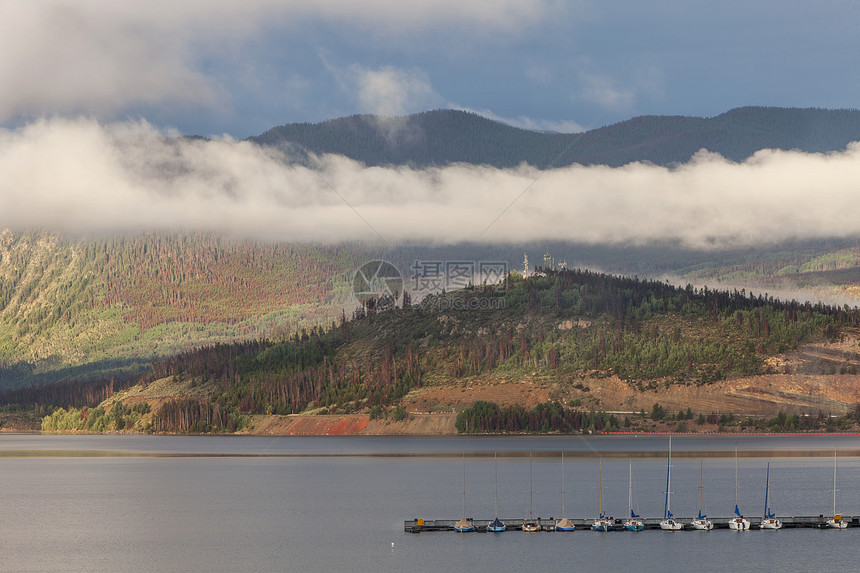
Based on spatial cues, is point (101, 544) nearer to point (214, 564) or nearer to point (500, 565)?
point (214, 564)

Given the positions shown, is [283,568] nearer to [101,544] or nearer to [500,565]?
[500,565]

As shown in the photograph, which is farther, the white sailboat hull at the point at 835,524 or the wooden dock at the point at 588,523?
the white sailboat hull at the point at 835,524

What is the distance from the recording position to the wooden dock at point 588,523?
177 metres

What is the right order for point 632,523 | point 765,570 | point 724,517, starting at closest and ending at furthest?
1. point 765,570
2. point 632,523
3. point 724,517

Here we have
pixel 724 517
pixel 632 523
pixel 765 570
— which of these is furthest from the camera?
pixel 724 517

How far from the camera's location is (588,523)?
180125 millimetres

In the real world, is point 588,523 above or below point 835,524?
below

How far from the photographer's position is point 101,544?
582 ft

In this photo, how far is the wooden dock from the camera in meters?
177

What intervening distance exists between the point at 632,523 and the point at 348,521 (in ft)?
167

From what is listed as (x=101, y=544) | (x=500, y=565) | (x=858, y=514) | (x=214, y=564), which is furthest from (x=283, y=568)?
(x=858, y=514)

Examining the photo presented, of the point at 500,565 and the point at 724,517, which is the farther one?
the point at 724,517

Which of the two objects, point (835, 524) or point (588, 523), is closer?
point (835, 524)

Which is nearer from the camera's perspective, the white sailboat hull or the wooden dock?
the wooden dock
